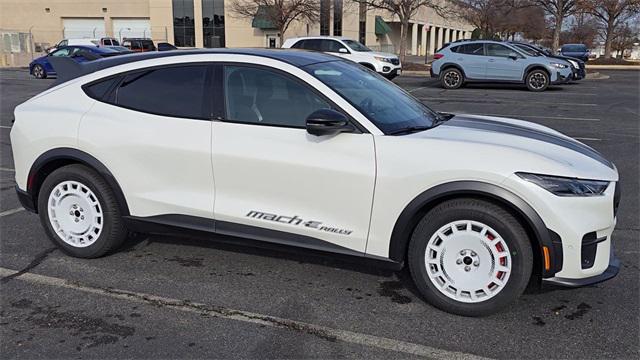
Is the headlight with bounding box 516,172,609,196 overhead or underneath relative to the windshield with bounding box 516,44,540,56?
underneath

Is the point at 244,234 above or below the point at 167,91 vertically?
below

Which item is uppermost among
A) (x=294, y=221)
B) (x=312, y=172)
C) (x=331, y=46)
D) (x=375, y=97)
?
(x=331, y=46)

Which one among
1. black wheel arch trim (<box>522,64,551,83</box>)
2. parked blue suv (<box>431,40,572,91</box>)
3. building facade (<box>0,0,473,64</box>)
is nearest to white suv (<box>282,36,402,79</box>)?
parked blue suv (<box>431,40,572,91</box>)

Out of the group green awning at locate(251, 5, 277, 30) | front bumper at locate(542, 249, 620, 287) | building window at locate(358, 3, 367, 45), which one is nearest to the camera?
front bumper at locate(542, 249, 620, 287)

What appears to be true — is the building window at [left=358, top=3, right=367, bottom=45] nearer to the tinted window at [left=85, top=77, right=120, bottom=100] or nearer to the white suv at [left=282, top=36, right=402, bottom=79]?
the white suv at [left=282, top=36, right=402, bottom=79]

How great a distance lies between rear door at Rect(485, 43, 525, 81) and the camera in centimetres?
1891

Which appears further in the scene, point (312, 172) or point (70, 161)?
point (70, 161)

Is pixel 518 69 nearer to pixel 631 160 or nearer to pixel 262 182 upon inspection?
pixel 631 160

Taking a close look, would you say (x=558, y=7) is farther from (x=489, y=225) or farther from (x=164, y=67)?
(x=489, y=225)

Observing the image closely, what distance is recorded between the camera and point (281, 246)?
12.5 feet

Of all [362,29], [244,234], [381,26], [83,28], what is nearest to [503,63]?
[244,234]

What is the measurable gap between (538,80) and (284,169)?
1725 cm

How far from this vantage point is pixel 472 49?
1975 centimetres

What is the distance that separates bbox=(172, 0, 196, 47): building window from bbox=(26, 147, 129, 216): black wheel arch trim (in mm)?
51481
